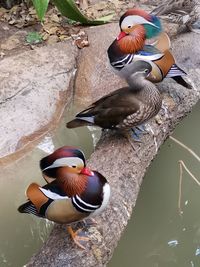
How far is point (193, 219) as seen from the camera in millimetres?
3498

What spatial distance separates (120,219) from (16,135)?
51.2 inches

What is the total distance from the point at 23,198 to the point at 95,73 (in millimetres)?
1115

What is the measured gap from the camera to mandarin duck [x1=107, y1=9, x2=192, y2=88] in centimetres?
340

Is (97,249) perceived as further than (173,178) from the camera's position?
No

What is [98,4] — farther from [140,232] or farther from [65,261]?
[65,261]

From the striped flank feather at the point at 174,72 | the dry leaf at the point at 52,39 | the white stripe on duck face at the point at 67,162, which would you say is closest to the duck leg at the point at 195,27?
the striped flank feather at the point at 174,72

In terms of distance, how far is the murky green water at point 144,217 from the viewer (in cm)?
324

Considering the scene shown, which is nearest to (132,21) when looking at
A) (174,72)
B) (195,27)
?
(174,72)

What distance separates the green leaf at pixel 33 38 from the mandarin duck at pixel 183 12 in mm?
938

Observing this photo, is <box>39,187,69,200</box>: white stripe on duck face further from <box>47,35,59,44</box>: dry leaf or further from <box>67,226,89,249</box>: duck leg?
<box>47,35,59,44</box>: dry leaf

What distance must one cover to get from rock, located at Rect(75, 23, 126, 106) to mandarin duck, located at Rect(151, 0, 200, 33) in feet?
1.32

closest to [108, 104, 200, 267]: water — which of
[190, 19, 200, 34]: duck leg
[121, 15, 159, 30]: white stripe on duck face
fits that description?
[190, 19, 200, 34]: duck leg

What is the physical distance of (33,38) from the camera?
4.51 metres

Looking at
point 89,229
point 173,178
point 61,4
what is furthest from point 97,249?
point 61,4
